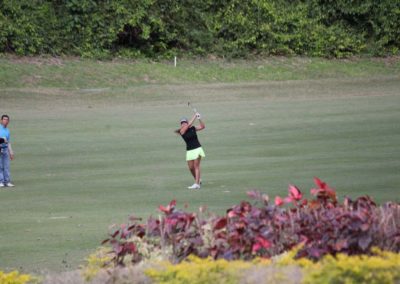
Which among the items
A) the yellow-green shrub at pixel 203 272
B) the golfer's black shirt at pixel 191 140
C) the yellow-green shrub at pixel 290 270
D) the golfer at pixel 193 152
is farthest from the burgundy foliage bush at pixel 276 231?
the golfer's black shirt at pixel 191 140

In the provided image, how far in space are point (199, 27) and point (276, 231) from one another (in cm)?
4437

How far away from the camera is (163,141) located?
Result: 31.8 m

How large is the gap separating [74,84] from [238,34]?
38.6 ft

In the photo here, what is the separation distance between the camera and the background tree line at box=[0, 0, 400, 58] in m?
Answer: 48.8

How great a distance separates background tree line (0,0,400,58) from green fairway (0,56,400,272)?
180cm

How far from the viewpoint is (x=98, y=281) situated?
9.12 m

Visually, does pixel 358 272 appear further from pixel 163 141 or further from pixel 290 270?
pixel 163 141

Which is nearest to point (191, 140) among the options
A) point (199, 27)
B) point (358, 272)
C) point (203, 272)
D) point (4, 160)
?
point (4, 160)

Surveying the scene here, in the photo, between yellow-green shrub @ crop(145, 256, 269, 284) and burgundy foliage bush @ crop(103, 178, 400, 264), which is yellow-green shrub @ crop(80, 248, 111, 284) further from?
yellow-green shrub @ crop(145, 256, 269, 284)

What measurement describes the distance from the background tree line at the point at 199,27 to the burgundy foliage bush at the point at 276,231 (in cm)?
3787

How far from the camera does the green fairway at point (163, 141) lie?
18.5 metres

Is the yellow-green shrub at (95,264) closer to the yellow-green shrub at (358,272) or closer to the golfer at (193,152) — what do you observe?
the yellow-green shrub at (358,272)

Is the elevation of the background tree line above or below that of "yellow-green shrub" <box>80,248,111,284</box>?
above

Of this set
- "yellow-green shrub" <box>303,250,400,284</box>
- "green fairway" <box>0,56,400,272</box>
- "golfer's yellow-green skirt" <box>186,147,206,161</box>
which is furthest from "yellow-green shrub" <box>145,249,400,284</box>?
"golfer's yellow-green skirt" <box>186,147,206,161</box>
